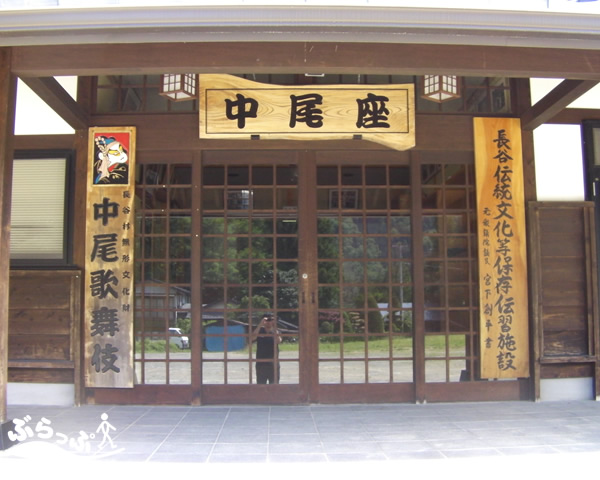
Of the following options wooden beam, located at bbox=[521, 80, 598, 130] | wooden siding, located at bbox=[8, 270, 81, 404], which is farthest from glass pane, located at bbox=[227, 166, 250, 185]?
wooden beam, located at bbox=[521, 80, 598, 130]

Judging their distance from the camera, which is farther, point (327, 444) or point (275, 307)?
point (275, 307)

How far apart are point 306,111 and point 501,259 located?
2.81 m

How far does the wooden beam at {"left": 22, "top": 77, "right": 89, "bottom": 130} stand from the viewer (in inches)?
183

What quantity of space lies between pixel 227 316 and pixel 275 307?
1.89ft

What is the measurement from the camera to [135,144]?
5.87 meters

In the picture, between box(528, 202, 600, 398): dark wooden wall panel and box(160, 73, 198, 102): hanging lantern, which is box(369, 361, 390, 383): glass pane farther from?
box(160, 73, 198, 102): hanging lantern

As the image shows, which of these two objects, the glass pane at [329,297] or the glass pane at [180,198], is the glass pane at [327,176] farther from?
the glass pane at [180,198]

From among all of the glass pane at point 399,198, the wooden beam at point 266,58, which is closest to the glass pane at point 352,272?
the glass pane at point 399,198

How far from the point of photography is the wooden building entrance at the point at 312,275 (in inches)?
231

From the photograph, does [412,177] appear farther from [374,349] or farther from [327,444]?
[327,444]

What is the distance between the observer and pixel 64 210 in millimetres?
5855

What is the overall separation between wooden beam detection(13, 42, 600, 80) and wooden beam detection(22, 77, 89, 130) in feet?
1.05

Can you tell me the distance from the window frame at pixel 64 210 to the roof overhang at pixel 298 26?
76.1 inches

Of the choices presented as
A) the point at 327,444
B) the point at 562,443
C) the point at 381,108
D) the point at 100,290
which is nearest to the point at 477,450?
the point at 562,443
